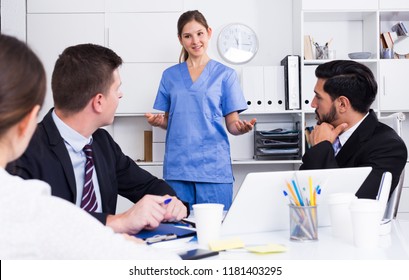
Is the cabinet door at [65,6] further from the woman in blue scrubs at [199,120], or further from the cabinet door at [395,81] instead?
the cabinet door at [395,81]

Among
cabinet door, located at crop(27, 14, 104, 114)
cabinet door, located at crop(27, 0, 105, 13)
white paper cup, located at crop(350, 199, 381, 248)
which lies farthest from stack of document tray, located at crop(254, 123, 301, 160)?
white paper cup, located at crop(350, 199, 381, 248)

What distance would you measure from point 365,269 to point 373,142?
36.2 inches

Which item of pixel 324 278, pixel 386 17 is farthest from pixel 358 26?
pixel 324 278

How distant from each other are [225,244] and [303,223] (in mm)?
213

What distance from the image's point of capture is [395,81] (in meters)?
3.51

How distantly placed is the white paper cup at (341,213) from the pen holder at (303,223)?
0.20ft

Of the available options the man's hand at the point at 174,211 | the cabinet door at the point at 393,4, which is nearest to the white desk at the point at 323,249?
the man's hand at the point at 174,211

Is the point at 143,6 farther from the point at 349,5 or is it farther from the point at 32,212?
the point at 32,212

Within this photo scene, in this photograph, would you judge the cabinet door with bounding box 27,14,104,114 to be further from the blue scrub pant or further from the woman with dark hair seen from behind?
the woman with dark hair seen from behind

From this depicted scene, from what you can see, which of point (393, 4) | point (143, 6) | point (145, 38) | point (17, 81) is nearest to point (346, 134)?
point (17, 81)

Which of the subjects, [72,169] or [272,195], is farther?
[72,169]

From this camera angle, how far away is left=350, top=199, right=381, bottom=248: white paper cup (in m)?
1.14

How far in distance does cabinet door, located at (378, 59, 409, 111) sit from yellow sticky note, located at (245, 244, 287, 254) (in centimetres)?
264

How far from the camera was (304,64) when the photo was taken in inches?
140
